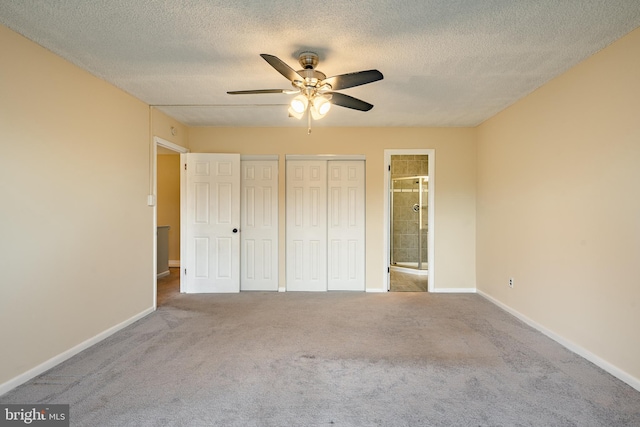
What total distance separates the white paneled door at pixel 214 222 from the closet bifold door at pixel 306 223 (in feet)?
2.55

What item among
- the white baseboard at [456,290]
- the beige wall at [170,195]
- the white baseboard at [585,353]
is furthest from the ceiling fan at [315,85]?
the beige wall at [170,195]

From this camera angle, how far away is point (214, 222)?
14.3 ft

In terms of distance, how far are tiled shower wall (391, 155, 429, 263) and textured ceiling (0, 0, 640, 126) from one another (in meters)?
3.04

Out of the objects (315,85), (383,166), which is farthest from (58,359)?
(383,166)

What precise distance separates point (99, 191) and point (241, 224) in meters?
1.96

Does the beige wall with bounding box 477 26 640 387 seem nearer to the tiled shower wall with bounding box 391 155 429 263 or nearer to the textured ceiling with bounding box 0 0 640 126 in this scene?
the textured ceiling with bounding box 0 0 640 126

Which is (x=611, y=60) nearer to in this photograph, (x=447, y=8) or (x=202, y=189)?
(x=447, y=8)

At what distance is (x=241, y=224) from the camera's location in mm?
4504

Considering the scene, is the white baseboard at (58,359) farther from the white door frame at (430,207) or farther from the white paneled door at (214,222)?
the white door frame at (430,207)

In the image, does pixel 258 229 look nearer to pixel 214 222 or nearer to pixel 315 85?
pixel 214 222

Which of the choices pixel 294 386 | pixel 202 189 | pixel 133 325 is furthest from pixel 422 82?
pixel 133 325

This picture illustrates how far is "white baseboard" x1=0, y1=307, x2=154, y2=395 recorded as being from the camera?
1.98m

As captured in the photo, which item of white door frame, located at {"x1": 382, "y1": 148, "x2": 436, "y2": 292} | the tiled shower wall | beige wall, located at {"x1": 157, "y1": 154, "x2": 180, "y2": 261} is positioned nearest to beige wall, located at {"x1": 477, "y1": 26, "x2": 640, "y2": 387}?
white door frame, located at {"x1": 382, "y1": 148, "x2": 436, "y2": 292}

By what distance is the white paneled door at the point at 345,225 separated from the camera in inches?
177
